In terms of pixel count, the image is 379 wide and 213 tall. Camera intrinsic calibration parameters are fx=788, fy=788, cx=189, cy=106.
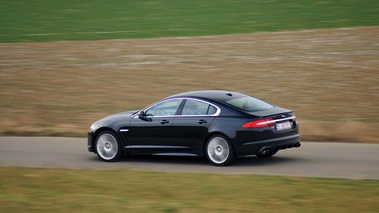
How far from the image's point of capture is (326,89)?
23.9m

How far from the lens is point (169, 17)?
37.4 m

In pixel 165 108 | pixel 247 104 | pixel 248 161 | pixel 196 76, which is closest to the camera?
pixel 247 104

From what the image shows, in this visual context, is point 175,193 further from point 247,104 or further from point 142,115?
point 142,115

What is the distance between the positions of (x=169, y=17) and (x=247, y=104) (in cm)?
2297

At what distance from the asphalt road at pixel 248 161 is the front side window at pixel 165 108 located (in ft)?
3.25

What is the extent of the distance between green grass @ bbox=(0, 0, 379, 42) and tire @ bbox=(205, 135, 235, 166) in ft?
60.8

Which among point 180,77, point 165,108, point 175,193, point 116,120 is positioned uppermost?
point 180,77

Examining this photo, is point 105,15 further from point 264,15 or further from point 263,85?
point 263,85

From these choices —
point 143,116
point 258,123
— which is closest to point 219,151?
point 258,123

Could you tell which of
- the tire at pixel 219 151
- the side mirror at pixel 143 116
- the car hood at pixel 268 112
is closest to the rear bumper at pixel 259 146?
the tire at pixel 219 151

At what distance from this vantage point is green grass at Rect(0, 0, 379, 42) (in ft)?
111

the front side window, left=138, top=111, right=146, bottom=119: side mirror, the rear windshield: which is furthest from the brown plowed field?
left=138, top=111, right=146, bottom=119: side mirror

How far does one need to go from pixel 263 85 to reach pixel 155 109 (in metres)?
9.82

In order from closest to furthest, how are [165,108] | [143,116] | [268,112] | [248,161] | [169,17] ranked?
[268,112], [248,161], [165,108], [143,116], [169,17]
